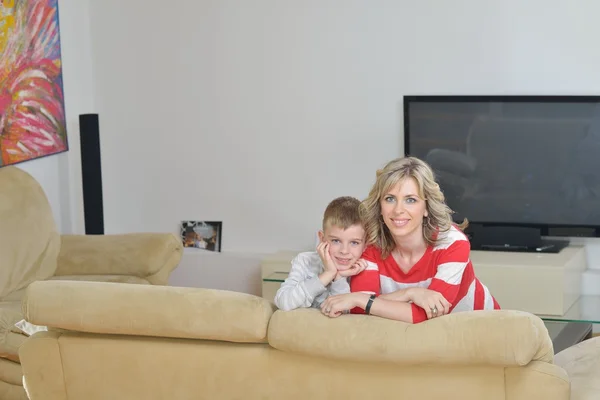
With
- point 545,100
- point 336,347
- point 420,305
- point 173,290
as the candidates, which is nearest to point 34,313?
point 173,290

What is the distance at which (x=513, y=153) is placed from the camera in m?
5.16

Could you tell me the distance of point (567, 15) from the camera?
5.04m

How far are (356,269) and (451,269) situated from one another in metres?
0.27

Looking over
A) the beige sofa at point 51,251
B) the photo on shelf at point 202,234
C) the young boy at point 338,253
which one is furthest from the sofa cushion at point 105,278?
the young boy at point 338,253

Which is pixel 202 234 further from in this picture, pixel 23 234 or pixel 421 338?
pixel 421 338

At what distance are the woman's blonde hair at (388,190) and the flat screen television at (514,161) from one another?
239cm

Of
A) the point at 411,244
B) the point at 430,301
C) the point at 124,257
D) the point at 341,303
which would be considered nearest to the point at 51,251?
the point at 124,257

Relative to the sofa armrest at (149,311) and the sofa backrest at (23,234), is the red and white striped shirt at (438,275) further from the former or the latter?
the sofa backrest at (23,234)

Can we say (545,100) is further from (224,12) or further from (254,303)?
(254,303)

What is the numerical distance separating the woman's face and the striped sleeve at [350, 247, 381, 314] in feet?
0.39

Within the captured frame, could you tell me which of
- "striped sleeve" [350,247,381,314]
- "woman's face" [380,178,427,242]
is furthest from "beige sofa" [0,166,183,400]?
"woman's face" [380,178,427,242]

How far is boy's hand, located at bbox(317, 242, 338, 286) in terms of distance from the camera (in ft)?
9.22

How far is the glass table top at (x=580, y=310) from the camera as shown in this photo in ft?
14.8

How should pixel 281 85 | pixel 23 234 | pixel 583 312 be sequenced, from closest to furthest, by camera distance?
1. pixel 23 234
2. pixel 583 312
3. pixel 281 85
